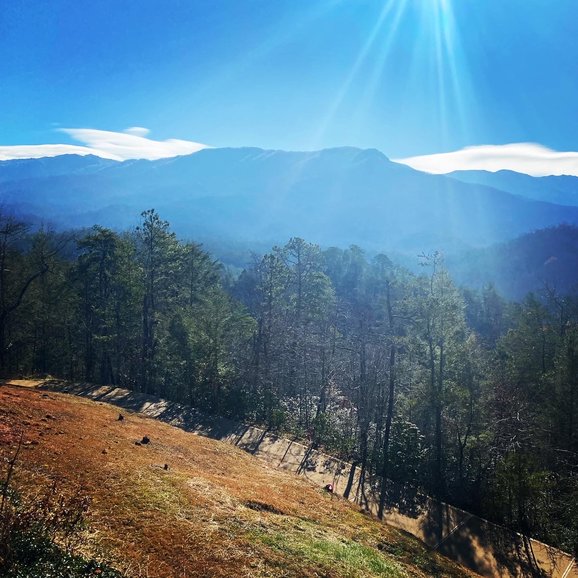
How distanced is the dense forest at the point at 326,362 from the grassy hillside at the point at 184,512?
647 cm

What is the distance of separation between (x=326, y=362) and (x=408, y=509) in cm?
1405

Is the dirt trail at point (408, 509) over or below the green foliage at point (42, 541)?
below

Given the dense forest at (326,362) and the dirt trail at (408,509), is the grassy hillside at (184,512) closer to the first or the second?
the dirt trail at (408,509)

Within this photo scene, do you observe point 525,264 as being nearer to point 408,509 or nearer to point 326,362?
point 326,362

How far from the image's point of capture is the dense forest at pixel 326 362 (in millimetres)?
18906

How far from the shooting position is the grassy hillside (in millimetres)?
7426

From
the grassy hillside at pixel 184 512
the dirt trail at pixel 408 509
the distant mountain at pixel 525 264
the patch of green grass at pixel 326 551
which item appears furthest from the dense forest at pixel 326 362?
the distant mountain at pixel 525 264

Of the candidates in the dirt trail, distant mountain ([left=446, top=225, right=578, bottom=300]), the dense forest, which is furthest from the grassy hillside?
distant mountain ([left=446, top=225, right=578, bottom=300])

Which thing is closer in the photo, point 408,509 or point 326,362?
A: point 408,509

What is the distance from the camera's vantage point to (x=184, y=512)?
8.84 metres

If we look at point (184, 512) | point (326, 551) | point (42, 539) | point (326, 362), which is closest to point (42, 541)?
point (42, 539)

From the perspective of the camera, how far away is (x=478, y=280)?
14088cm

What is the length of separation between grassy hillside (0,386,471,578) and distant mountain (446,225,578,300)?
127 m

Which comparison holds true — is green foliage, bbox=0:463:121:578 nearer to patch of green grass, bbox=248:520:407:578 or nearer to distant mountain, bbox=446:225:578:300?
patch of green grass, bbox=248:520:407:578
